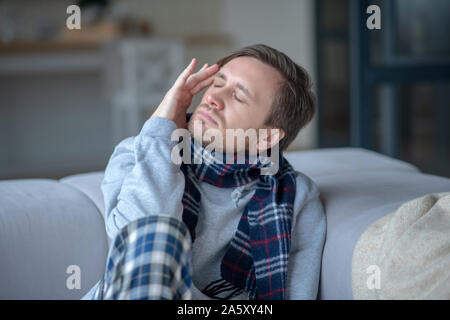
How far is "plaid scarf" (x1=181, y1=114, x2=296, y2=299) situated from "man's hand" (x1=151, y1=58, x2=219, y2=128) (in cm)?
7

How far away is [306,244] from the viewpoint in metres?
1.10

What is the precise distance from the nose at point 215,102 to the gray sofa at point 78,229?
0.31m

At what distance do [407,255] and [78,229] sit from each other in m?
0.65

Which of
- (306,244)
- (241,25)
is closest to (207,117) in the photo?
(306,244)

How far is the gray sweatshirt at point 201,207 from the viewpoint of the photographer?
0.99 m

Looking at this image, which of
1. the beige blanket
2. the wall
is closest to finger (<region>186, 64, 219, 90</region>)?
the beige blanket

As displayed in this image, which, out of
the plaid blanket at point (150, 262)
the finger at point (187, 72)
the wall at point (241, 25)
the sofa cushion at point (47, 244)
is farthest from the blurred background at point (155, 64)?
the plaid blanket at point (150, 262)

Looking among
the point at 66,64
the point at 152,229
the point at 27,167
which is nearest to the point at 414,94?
the point at 66,64

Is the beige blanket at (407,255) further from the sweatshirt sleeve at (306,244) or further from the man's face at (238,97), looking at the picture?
the man's face at (238,97)

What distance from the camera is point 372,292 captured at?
917 mm

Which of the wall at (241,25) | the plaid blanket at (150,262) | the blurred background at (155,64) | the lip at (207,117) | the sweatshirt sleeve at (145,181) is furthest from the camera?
the wall at (241,25)

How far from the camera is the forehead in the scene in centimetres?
111

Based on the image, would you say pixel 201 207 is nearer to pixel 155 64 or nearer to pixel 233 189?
pixel 233 189
